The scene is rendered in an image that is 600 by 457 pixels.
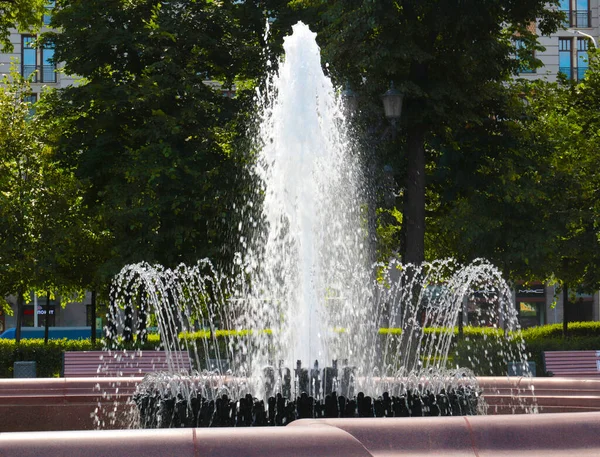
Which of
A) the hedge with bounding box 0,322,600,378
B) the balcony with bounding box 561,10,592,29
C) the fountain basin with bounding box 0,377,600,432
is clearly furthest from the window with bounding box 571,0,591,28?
the fountain basin with bounding box 0,377,600,432

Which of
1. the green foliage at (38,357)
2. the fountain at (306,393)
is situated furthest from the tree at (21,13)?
the fountain at (306,393)

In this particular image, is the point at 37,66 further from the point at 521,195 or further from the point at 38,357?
the point at 521,195

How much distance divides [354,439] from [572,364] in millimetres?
10589

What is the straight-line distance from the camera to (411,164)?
2148cm

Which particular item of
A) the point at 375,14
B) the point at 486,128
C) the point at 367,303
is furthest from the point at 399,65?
the point at 367,303

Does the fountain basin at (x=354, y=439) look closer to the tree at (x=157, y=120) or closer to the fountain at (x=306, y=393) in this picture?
the fountain at (x=306, y=393)

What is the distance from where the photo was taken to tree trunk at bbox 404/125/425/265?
68.7ft

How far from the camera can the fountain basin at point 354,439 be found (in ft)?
20.1

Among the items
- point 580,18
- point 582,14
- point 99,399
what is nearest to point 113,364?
point 99,399

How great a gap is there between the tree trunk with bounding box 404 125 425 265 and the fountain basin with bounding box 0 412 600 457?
44.9ft

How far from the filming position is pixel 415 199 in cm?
2114

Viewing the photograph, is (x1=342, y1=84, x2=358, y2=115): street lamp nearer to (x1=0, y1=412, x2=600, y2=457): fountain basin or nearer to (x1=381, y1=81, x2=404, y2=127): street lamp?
(x1=381, y1=81, x2=404, y2=127): street lamp

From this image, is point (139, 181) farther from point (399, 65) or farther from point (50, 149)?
point (399, 65)

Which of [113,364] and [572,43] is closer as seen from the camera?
[113,364]
